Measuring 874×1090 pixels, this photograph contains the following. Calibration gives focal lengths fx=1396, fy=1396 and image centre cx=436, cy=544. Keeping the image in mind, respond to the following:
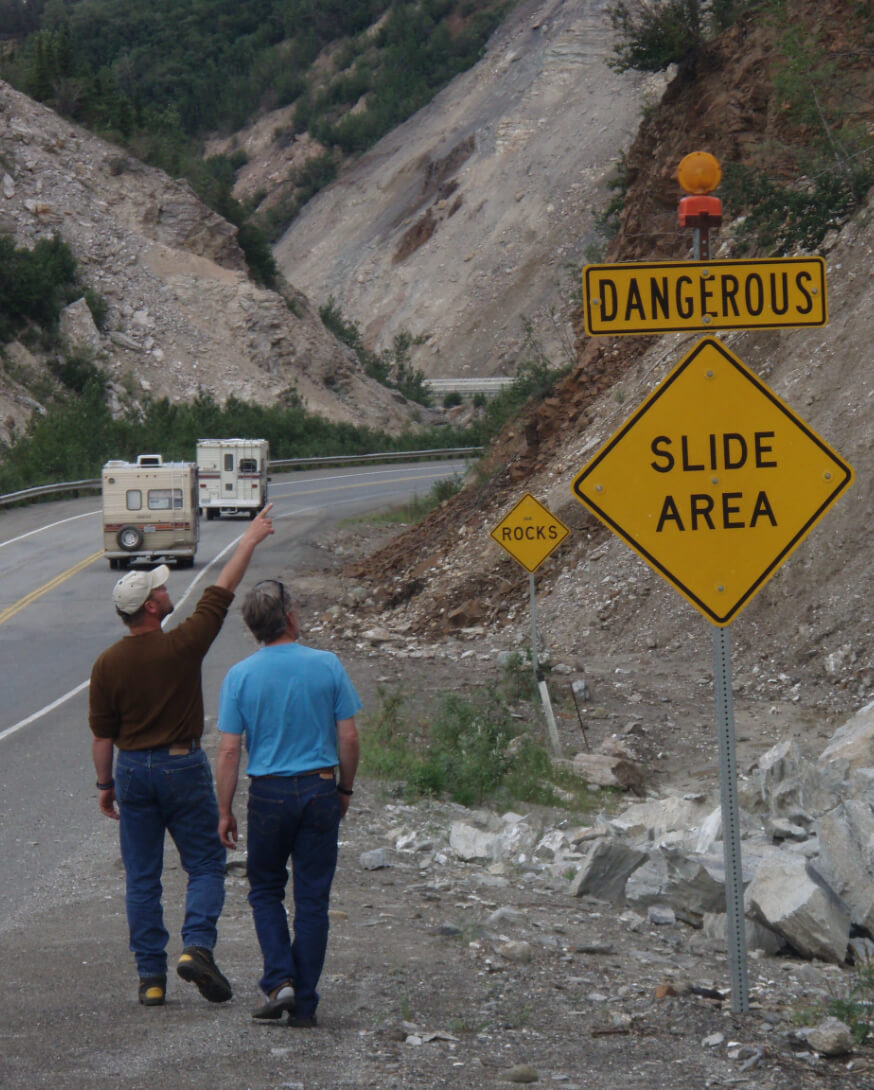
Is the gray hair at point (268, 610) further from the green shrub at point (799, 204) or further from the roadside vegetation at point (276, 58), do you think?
the roadside vegetation at point (276, 58)

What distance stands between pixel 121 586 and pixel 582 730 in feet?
32.5

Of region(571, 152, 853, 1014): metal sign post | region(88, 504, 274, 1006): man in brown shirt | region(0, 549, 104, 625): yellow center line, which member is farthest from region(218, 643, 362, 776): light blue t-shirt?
region(0, 549, 104, 625): yellow center line

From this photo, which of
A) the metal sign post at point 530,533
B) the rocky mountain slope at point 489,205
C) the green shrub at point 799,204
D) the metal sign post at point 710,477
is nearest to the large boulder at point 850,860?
the metal sign post at point 710,477

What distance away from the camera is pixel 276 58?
114 metres

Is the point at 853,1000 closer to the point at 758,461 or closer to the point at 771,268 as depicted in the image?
the point at 758,461

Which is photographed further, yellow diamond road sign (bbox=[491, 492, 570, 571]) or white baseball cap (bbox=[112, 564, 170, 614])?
yellow diamond road sign (bbox=[491, 492, 570, 571])

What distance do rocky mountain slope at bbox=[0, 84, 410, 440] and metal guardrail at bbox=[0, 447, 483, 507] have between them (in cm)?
513

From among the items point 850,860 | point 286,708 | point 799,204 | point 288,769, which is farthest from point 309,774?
point 799,204

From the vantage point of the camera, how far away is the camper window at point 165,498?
30.2 m

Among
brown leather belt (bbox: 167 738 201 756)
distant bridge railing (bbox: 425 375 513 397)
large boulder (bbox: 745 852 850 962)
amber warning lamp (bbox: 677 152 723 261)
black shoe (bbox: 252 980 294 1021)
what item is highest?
distant bridge railing (bbox: 425 375 513 397)

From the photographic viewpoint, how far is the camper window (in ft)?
99.2

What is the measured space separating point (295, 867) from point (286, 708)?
65cm

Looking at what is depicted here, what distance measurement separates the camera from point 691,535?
5.67m

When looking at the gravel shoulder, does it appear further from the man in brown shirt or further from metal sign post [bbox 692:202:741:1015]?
the man in brown shirt
